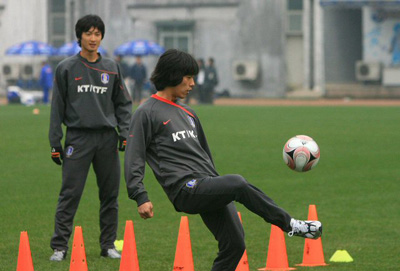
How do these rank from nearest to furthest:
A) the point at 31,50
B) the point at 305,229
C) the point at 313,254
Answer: the point at 305,229 → the point at 313,254 → the point at 31,50

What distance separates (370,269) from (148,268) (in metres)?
1.84

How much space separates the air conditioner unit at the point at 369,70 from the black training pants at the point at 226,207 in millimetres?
39466

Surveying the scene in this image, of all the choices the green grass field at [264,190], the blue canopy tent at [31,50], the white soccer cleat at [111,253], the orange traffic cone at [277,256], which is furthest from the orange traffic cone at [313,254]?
the blue canopy tent at [31,50]

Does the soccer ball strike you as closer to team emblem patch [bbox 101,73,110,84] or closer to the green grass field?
the green grass field

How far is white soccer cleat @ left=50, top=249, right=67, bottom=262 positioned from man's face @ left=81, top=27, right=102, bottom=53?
176 cm

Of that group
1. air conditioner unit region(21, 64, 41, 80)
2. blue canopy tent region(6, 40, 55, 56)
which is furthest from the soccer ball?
air conditioner unit region(21, 64, 41, 80)

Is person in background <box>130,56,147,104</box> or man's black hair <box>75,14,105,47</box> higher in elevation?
man's black hair <box>75,14,105,47</box>

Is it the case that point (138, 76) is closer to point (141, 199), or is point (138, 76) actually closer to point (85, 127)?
point (85, 127)

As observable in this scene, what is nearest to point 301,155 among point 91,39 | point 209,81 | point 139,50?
point 91,39

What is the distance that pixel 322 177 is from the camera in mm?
15789

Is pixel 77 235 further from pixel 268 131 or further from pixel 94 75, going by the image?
pixel 268 131

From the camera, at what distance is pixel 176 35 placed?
53.2m

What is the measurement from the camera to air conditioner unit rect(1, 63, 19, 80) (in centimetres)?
5538

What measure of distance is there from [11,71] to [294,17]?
15.0m
